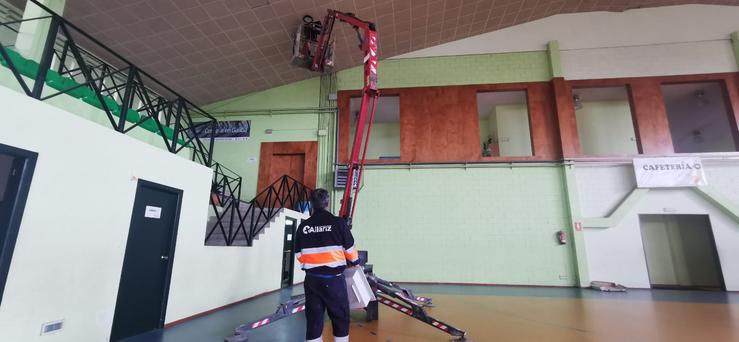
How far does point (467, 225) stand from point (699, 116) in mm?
9368

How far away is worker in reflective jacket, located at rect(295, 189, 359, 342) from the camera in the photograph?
2.70 meters

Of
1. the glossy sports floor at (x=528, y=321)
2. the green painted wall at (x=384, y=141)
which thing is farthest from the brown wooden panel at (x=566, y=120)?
the green painted wall at (x=384, y=141)

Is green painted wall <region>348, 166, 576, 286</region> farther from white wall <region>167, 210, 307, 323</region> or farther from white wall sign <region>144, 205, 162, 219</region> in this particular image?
white wall sign <region>144, 205, 162, 219</region>

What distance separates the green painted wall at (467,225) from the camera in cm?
867

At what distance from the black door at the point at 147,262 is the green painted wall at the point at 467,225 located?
5665 mm

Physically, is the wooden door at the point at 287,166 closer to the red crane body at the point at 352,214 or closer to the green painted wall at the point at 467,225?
the green painted wall at the point at 467,225

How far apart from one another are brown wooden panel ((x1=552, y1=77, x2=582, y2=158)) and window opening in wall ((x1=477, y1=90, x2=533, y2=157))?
1350 millimetres

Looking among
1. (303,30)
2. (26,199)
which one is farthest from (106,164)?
(303,30)

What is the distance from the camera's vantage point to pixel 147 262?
12.7ft

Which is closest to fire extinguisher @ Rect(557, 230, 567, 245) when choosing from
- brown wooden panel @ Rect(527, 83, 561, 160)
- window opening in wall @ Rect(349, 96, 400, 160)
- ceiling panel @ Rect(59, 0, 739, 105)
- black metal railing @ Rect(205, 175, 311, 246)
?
brown wooden panel @ Rect(527, 83, 561, 160)

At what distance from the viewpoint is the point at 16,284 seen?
255cm

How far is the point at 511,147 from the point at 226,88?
30.3 ft

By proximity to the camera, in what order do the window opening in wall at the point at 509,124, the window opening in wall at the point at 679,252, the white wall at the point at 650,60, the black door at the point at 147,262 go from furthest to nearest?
the window opening in wall at the point at 509,124
the white wall at the point at 650,60
the window opening in wall at the point at 679,252
the black door at the point at 147,262

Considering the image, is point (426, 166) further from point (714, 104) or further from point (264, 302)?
point (714, 104)
